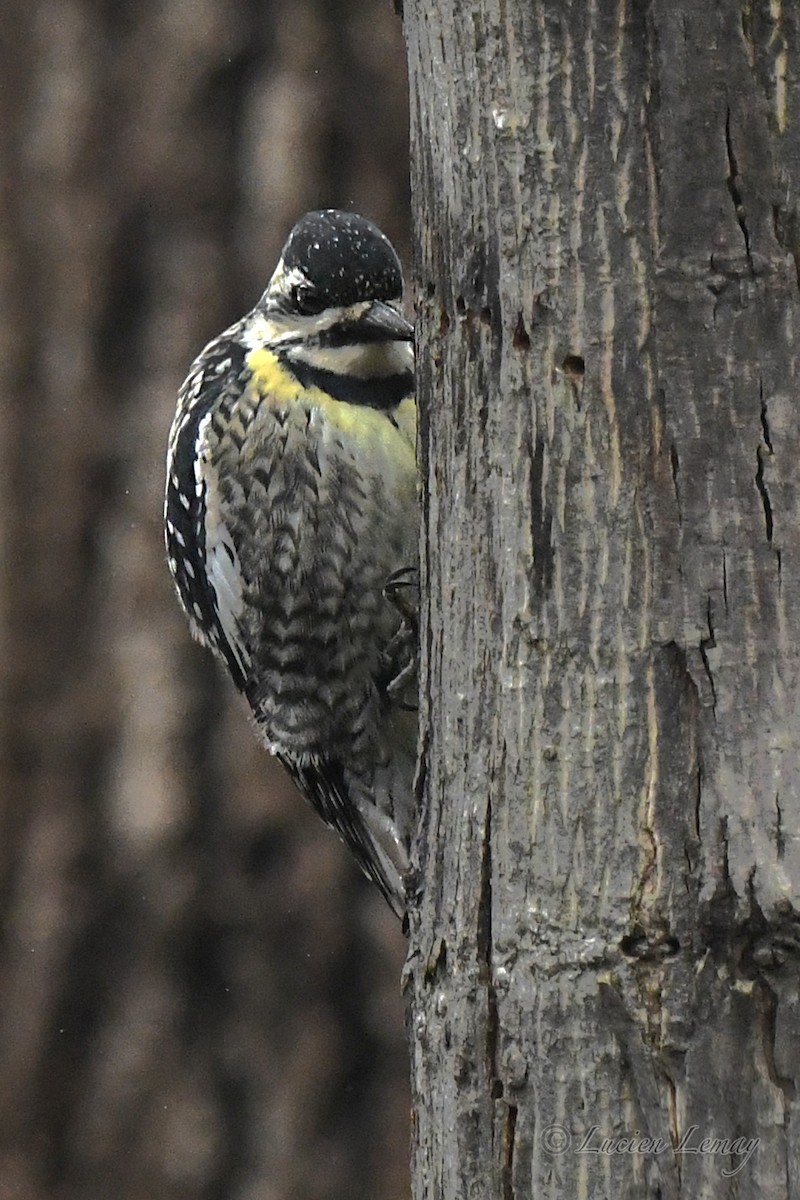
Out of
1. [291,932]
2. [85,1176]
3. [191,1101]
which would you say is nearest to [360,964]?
[291,932]

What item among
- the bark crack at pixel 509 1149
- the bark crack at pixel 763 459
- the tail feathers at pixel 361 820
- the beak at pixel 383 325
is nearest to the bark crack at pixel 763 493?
the bark crack at pixel 763 459

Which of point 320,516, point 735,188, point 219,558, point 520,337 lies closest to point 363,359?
point 320,516

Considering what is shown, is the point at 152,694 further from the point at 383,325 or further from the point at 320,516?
the point at 383,325

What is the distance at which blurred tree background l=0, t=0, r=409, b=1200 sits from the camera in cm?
369

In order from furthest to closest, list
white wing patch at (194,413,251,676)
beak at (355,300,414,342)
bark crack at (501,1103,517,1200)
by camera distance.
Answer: white wing patch at (194,413,251,676) → beak at (355,300,414,342) → bark crack at (501,1103,517,1200)

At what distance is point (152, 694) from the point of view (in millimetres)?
3754

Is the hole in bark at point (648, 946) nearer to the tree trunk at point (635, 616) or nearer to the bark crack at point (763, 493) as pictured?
the tree trunk at point (635, 616)

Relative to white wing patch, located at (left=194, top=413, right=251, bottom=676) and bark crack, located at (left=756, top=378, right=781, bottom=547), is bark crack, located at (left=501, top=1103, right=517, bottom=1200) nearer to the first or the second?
bark crack, located at (left=756, top=378, right=781, bottom=547)

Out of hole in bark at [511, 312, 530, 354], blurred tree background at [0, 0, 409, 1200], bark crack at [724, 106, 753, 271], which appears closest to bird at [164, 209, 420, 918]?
blurred tree background at [0, 0, 409, 1200]

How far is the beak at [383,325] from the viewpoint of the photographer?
121 inches

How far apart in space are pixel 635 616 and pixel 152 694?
7.04 feet

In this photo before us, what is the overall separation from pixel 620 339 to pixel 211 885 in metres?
2.18

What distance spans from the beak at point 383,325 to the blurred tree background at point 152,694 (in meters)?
0.71

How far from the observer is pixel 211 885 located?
3.68 metres
